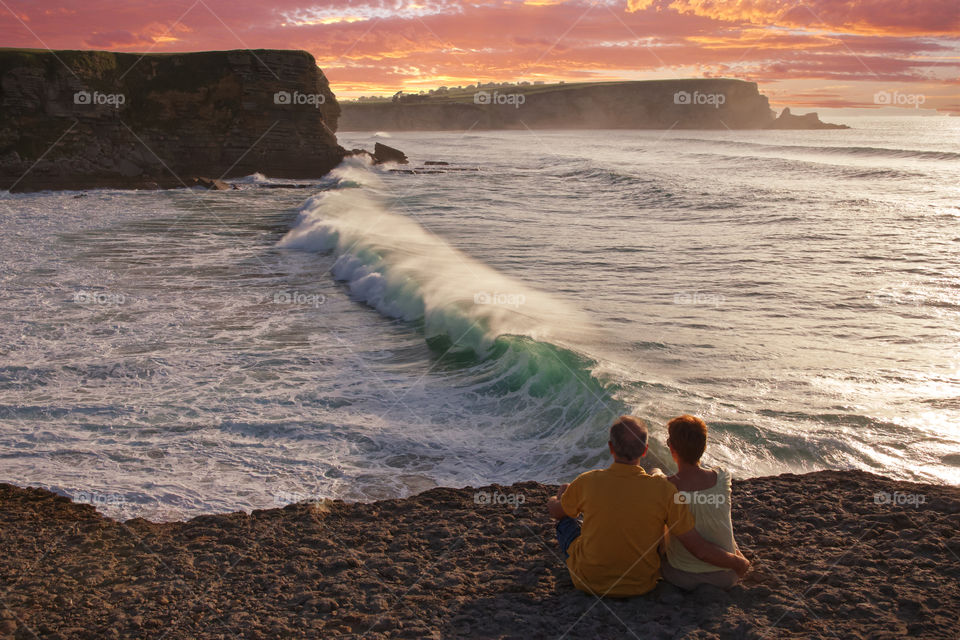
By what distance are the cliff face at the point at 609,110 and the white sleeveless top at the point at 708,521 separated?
460 ft

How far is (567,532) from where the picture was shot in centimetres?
459

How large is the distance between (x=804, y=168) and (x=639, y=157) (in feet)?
52.7

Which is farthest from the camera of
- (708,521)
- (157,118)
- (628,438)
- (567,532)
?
(157,118)

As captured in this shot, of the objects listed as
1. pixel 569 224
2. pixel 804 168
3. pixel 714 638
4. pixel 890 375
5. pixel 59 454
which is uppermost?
pixel 804 168

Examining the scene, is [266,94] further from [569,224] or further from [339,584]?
[339,584]

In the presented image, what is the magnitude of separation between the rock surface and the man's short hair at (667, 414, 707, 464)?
2.83 ft

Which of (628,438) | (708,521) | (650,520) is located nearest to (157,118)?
(628,438)

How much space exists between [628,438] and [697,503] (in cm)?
58

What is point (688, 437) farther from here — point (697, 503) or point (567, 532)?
point (567, 532)

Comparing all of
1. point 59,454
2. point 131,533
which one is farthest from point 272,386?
point 131,533

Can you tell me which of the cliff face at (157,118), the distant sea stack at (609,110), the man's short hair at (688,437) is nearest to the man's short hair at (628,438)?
the man's short hair at (688,437)

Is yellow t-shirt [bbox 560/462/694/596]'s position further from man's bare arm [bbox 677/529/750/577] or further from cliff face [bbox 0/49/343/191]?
cliff face [bbox 0/49/343/191]

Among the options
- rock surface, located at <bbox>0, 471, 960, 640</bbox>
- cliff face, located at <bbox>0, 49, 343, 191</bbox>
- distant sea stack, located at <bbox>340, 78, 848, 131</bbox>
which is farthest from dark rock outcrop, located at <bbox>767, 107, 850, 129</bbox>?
rock surface, located at <bbox>0, 471, 960, 640</bbox>

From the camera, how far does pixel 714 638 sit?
3.83m
